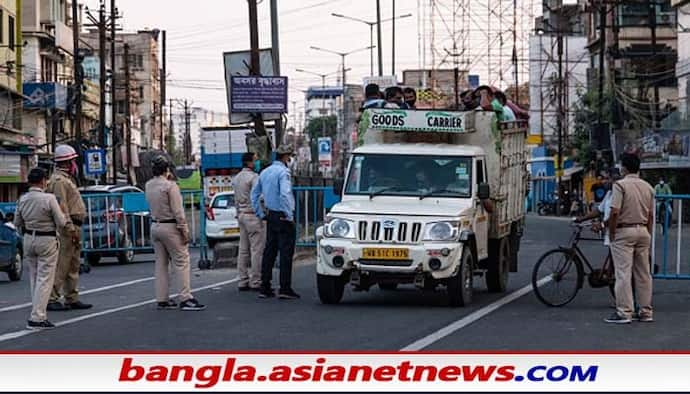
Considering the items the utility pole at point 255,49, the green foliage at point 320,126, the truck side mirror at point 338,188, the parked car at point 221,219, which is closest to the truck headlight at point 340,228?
the truck side mirror at point 338,188

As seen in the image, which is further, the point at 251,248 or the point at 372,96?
the point at 372,96

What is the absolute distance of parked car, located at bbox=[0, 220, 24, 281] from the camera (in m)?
23.5

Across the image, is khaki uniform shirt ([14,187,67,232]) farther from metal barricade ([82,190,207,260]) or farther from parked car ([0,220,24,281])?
metal barricade ([82,190,207,260])

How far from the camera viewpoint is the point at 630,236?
14.3m

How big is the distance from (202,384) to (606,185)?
8505 mm

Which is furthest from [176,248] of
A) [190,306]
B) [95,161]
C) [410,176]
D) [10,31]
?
[10,31]

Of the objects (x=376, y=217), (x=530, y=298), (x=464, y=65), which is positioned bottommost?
(x=530, y=298)

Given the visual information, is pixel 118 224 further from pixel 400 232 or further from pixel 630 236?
pixel 630 236

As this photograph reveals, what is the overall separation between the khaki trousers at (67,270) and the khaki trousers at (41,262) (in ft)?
5.11

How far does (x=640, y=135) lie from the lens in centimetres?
6047

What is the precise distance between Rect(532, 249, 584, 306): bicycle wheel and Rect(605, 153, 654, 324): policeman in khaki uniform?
58.8 inches

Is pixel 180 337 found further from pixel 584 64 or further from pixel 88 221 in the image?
pixel 584 64

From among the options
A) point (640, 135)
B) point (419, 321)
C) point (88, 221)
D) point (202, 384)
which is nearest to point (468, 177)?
point (419, 321)

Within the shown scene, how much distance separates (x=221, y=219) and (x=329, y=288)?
744 inches
